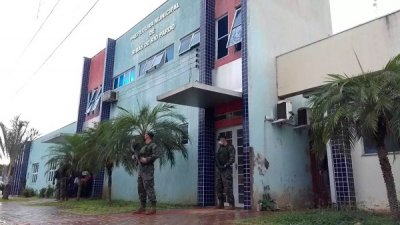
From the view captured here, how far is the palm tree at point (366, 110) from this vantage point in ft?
18.7

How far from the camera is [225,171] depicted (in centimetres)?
966

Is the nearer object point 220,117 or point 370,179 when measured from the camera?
point 370,179

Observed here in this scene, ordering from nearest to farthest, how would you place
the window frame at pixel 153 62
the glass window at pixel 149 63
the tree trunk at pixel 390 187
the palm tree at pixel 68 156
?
1. the tree trunk at pixel 390 187
2. the window frame at pixel 153 62
3. the palm tree at pixel 68 156
4. the glass window at pixel 149 63

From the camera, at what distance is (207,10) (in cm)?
1230

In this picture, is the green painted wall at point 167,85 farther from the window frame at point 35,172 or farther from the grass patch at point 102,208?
the window frame at point 35,172

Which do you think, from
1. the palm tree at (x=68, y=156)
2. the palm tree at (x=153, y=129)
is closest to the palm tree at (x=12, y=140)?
the palm tree at (x=68, y=156)

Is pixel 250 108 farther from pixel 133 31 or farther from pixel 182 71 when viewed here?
pixel 133 31

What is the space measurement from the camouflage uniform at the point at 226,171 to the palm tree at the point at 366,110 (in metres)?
3.46

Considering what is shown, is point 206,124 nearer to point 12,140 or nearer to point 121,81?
point 121,81

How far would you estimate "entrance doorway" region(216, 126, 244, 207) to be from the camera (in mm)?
10523

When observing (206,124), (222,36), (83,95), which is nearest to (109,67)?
(83,95)

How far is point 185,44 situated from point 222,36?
5.74ft

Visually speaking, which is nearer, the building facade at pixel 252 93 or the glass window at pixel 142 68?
the building facade at pixel 252 93

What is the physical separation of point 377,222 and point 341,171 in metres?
3.40
